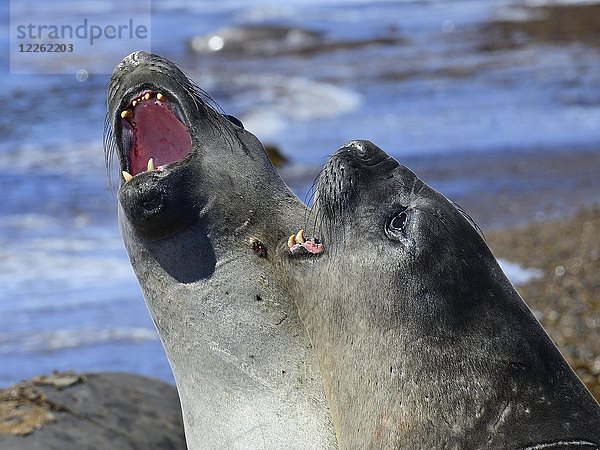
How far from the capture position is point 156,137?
4.69m

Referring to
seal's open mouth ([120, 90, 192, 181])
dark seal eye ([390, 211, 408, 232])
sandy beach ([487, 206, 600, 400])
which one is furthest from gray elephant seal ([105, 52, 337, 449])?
sandy beach ([487, 206, 600, 400])

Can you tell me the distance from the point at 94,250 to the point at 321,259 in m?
8.56

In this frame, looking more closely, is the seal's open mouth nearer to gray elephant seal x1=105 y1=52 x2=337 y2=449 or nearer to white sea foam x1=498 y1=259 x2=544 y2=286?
gray elephant seal x1=105 y1=52 x2=337 y2=449

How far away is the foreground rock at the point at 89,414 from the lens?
217 inches

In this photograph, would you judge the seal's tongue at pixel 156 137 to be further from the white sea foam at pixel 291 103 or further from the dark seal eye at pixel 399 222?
A: the white sea foam at pixel 291 103

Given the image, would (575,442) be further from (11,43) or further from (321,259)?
(11,43)

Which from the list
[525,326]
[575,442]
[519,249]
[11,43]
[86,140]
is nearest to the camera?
[575,442]

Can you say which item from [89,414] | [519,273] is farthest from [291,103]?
[89,414]

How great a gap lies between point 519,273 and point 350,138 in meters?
8.27

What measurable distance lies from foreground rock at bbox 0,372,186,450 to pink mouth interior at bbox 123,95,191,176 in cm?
154

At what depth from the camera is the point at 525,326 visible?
393 cm

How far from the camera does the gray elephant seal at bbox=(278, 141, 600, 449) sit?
3770mm

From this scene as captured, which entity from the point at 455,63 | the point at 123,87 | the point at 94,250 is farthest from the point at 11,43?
the point at 123,87

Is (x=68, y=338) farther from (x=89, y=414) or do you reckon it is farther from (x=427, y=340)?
(x=427, y=340)
